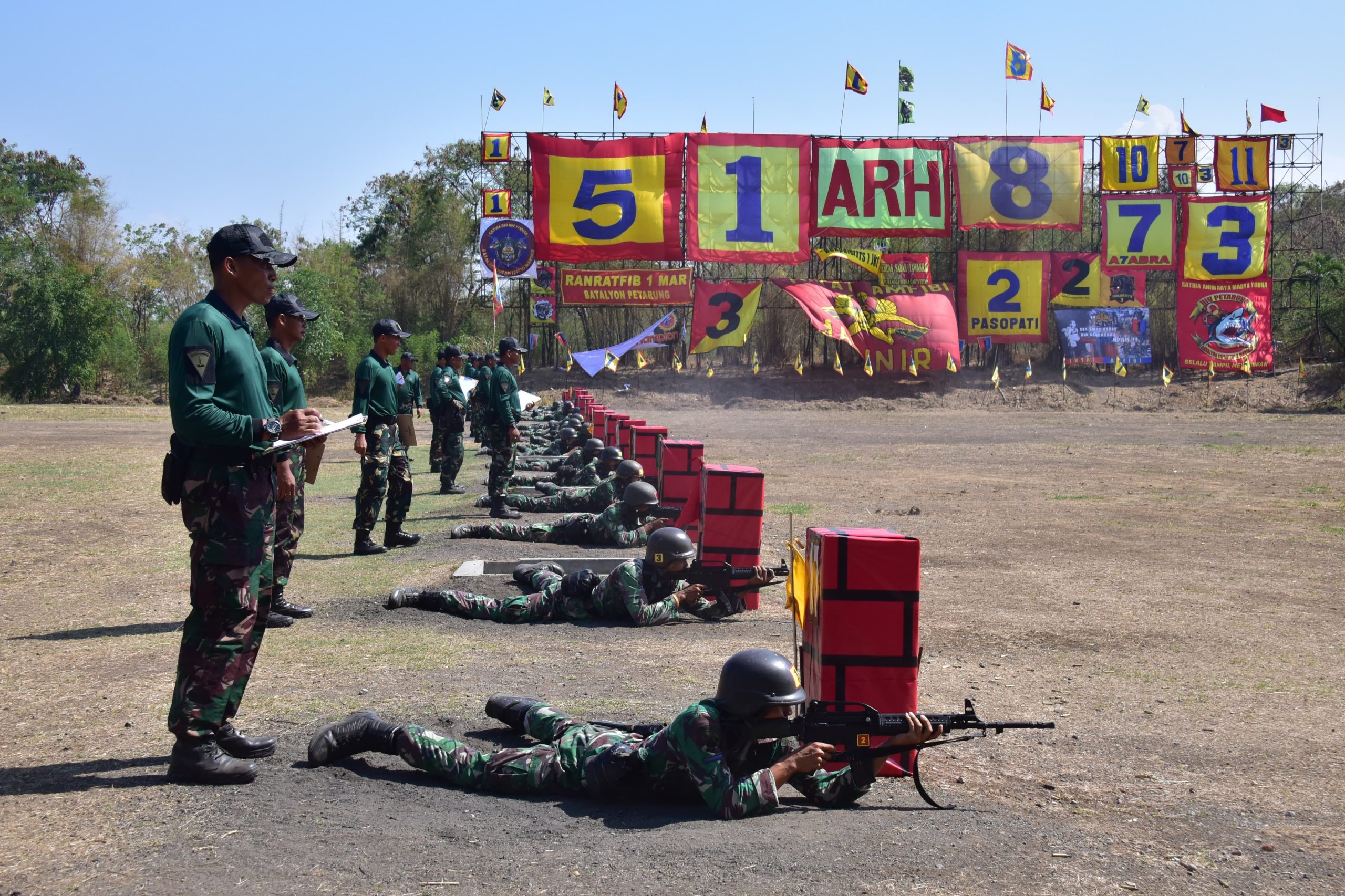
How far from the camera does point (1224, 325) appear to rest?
151ft

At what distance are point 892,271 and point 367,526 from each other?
37.5 metres

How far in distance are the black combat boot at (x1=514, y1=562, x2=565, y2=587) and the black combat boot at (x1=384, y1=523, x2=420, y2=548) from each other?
91.9 inches

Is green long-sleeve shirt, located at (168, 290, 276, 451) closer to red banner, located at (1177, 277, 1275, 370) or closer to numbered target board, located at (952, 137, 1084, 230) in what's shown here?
numbered target board, located at (952, 137, 1084, 230)

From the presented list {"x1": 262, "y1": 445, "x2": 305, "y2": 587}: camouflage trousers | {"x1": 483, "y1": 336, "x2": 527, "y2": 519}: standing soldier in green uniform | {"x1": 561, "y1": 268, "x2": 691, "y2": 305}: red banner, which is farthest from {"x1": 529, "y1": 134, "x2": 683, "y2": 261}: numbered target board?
{"x1": 262, "y1": 445, "x2": 305, "y2": 587}: camouflage trousers

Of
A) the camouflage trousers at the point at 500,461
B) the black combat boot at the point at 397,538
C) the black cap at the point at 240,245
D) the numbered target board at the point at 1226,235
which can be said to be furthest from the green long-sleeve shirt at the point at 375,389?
the numbered target board at the point at 1226,235

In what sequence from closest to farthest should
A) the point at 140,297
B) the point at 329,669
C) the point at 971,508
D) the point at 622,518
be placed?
the point at 329,669
the point at 622,518
the point at 971,508
the point at 140,297

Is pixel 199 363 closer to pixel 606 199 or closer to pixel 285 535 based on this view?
pixel 285 535

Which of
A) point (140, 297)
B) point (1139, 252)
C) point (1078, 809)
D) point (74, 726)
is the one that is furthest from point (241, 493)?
point (140, 297)

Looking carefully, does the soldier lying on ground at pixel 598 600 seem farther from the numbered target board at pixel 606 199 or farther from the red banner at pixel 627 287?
the red banner at pixel 627 287

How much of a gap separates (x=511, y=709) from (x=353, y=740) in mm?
795

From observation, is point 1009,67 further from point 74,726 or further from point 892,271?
point 74,726

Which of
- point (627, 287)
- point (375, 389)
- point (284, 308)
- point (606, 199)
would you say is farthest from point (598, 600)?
point (627, 287)

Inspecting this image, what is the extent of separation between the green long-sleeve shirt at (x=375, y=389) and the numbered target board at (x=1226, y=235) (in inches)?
1666

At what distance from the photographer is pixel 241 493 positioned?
4973mm
